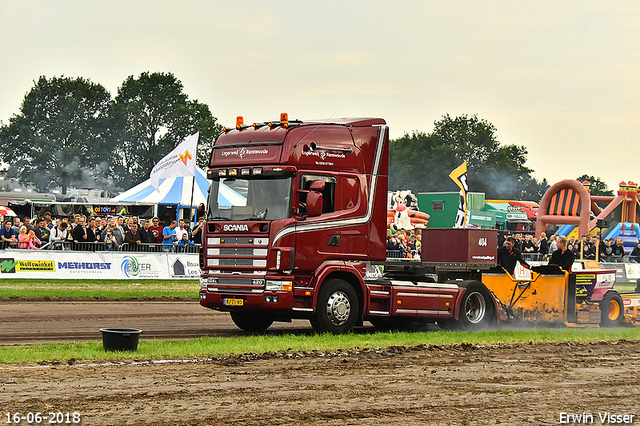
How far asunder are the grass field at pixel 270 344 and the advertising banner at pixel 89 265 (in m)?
12.1

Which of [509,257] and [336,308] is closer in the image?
[336,308]

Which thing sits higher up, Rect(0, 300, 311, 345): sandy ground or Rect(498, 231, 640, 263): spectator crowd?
Rect(498, 231, 640, 263): spectator crowd

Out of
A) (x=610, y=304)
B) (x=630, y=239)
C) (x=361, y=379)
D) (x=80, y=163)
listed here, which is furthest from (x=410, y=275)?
(x=80, y=163)

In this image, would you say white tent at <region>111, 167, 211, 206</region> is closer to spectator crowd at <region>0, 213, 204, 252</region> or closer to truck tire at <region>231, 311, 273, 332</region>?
spectator crowd at <region>0, 213, 204, 252</region>

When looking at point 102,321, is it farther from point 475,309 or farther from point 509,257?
point 509,257

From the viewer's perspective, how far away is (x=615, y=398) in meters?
8.80

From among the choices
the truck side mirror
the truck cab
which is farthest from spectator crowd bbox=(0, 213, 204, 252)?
the truck side mirror

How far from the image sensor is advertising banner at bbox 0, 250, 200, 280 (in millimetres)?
23812

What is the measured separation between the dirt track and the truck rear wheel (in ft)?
13.1

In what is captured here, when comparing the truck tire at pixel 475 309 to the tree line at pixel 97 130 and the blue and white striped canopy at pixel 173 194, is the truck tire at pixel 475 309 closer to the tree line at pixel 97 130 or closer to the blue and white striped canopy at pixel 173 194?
the blue and white striped canopy at pixel 173 194

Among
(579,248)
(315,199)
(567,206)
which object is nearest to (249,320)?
(315,199)

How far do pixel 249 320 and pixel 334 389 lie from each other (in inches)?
269

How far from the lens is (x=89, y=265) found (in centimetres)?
2441

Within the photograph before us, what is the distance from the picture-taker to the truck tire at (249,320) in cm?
1544
